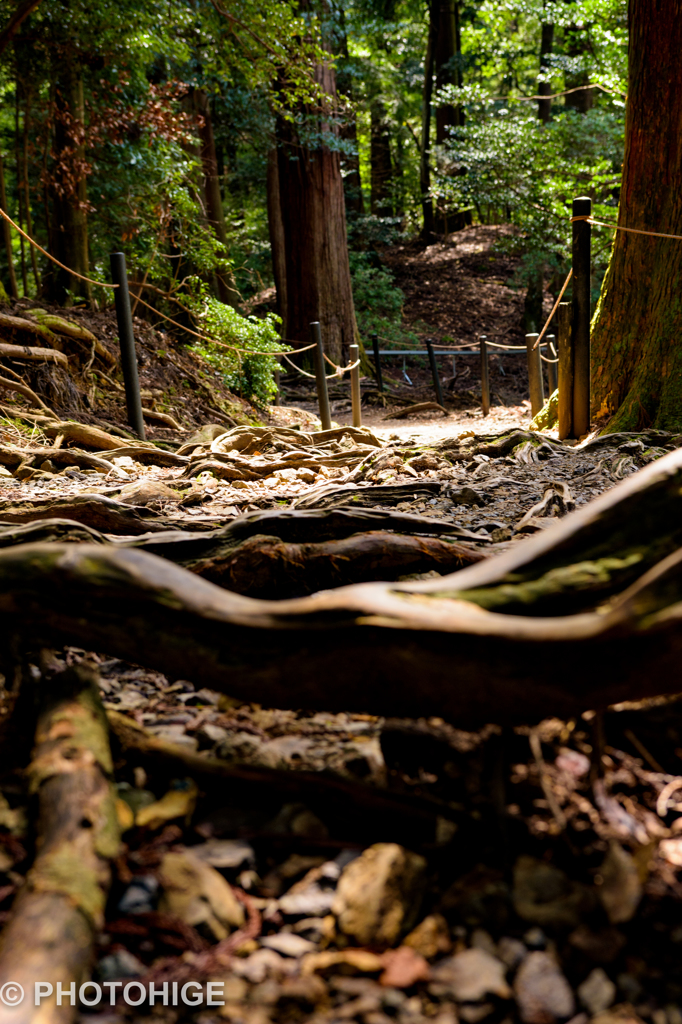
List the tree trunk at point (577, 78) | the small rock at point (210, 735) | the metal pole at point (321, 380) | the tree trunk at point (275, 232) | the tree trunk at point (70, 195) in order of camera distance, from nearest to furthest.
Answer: the small rock at point (210, 735) < the metal pole at point (321, 380) < the tree trunk at point (70, 195) < the tree trunk at point (275, 232) < the tree trunk at point (577, 78)

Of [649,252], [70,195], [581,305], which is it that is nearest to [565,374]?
[581,305]

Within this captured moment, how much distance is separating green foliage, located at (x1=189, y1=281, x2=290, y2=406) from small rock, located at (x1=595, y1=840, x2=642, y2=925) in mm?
7441

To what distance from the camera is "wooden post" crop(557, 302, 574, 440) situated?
4906mm

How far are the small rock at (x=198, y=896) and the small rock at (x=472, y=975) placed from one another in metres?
0.32

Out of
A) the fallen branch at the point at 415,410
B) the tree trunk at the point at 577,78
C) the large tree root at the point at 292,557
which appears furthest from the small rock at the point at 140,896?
the tree trunk at the point at 577,78

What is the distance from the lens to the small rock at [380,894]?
1079 millimetres

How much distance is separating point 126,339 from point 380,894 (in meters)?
5.13

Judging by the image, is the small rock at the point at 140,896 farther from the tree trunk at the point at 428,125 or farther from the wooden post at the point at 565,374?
the tree trunk at the point at 428,125

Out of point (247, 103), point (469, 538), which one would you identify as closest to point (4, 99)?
point (247, 103)

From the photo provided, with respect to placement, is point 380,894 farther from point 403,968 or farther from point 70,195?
point 70,195

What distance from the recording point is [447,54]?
18.6 meters

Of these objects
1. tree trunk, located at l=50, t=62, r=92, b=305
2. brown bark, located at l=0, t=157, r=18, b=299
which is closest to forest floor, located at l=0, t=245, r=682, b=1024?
brown bark, located at l=0, t=157, r=18, b=299

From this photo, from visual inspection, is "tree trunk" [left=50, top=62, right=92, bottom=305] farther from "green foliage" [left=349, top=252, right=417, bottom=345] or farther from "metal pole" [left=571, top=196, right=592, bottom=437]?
"green foliage" [left=349, top=252, right=417, bottom=345]

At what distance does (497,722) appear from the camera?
4.20 feet
